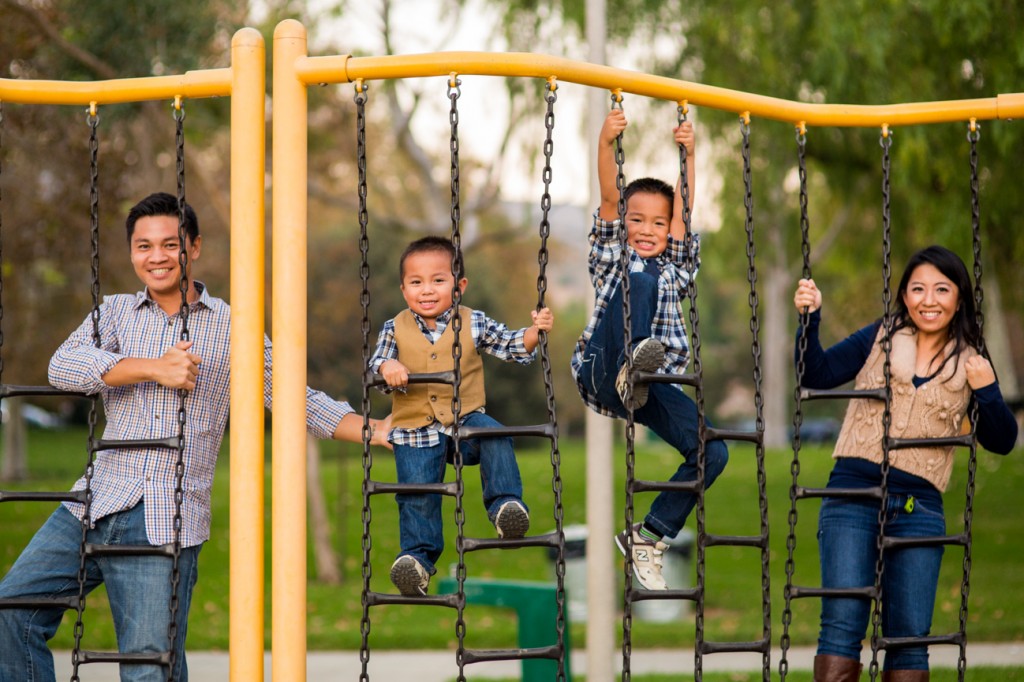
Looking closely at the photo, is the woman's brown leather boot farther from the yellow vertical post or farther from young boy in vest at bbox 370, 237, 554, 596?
the yellow vertical post

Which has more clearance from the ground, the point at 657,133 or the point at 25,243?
the point at 657,133

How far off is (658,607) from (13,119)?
6958mm

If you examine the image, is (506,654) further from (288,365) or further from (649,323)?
(649,323)

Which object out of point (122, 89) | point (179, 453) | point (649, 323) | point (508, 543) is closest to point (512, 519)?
point (508, 543)

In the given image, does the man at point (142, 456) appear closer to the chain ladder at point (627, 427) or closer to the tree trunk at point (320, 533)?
the chain ladder at point (627, 427)

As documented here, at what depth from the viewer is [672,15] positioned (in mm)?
10992

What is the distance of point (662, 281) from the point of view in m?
3.97

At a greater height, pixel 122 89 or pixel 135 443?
pixel 122 89

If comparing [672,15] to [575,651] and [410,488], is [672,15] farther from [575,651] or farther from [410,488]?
[410,488]

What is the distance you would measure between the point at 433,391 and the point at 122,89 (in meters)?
1.36

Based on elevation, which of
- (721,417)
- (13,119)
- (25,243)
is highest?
(13,119)

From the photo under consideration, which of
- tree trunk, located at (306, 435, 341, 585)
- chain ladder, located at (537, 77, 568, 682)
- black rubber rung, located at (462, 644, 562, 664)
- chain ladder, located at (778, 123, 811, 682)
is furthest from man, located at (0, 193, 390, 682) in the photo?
tree trunk, located at (306, 435, 341, 585)

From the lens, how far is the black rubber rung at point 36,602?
3494 millimetres

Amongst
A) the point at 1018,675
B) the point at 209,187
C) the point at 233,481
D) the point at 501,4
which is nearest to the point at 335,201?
the point at 209,187
